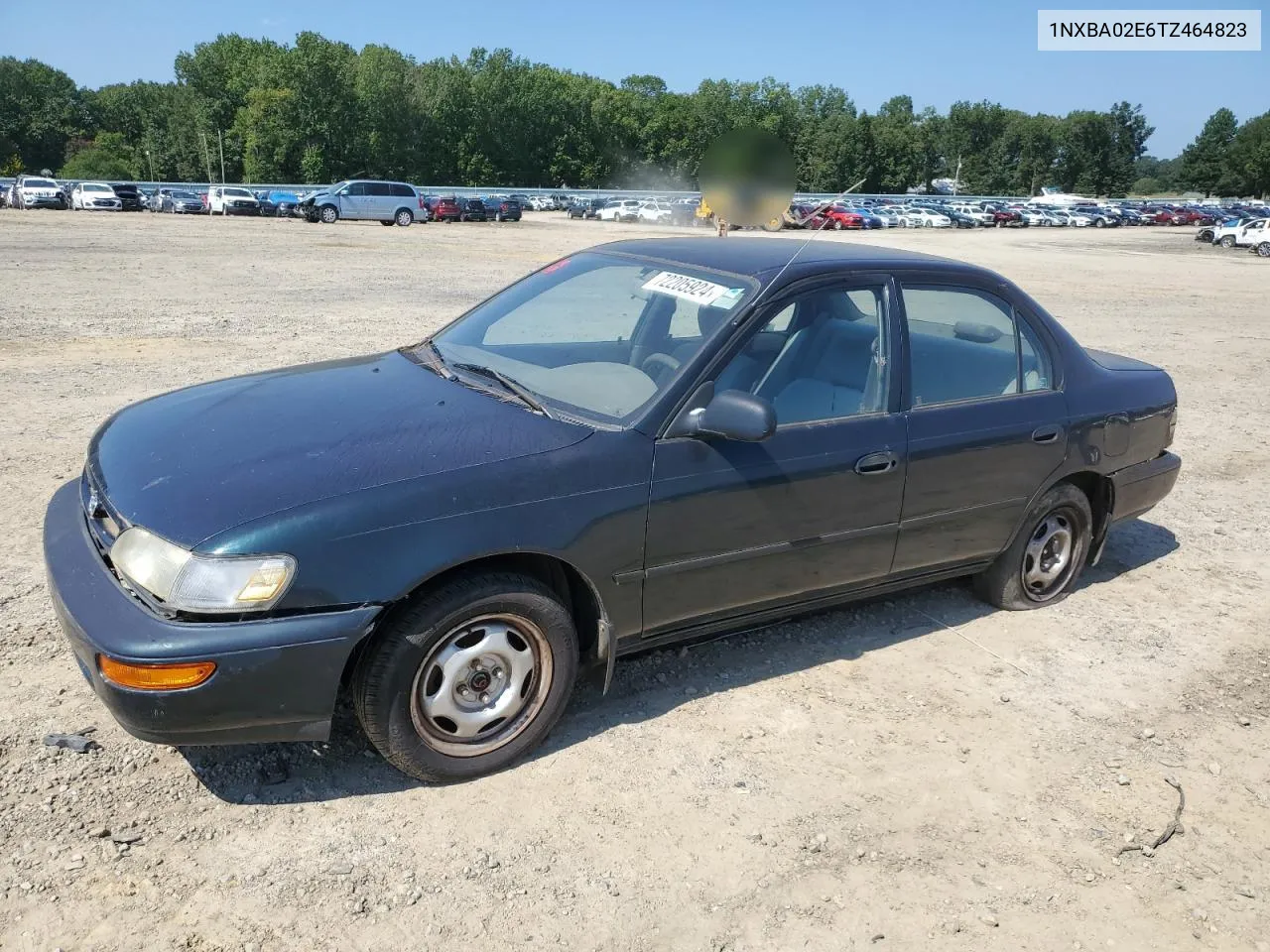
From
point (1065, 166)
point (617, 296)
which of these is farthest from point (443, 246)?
point (1065, 166)

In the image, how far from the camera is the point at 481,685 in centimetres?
322

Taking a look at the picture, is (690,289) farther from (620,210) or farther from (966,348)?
(620,210)

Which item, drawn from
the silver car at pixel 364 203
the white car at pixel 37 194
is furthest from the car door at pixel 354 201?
the white car at pixel 37 194

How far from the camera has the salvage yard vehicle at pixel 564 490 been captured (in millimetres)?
2807

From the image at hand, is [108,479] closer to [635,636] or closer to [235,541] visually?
[235,541]

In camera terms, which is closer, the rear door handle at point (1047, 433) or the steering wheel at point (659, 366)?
the steering wheel at point (659, 366)

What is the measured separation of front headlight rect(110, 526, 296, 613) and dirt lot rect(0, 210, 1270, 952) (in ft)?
2.40

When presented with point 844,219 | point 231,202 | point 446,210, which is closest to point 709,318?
point 446,210

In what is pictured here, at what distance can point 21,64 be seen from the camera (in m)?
114

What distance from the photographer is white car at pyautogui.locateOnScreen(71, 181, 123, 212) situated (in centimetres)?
4628

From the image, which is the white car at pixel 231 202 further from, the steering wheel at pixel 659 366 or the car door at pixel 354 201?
the steering wheel at pixel 659 366

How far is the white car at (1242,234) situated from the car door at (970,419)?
42741mm

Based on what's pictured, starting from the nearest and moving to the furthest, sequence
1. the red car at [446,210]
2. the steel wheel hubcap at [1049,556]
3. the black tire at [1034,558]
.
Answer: the black tire at [1034,558] → the steel wheel hubcap at [1049,556] → the red car at [446,210]

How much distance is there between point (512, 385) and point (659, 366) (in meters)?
0.55
